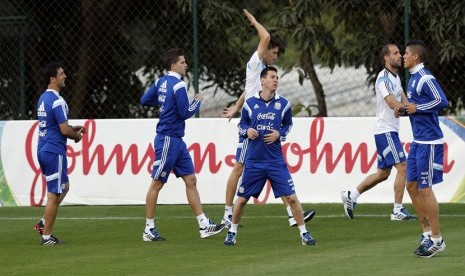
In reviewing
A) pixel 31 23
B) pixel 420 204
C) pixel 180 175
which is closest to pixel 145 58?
pixel 31 23

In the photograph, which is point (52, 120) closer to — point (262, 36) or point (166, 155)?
point (166, 155)

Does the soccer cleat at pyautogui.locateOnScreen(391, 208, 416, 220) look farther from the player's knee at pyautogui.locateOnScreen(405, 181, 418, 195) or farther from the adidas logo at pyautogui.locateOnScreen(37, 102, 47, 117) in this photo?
the adidas logo at pyautogui.locateOnScreen(37, 102, 47, 117)

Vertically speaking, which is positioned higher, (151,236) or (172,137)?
(172,137)

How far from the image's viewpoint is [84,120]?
1877 cm

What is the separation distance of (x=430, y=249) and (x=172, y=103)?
3627mm

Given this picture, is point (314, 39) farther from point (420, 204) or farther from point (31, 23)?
point (420, 204)

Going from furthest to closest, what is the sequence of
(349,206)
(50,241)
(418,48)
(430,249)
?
1. (349,206)
2. (50,241)
3. (418,48)
4. (430,249)

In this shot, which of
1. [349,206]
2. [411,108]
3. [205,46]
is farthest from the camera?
[205,46]

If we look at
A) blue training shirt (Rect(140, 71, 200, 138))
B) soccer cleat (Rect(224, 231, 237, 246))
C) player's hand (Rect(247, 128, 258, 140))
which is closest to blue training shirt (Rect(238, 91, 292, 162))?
player's hand (Rect(247, 128, 258, 140))

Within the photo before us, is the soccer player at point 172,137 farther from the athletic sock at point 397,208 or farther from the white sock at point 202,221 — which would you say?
the athletic sock at point 397,208

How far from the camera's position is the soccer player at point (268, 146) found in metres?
13.3

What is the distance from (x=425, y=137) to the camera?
1235 centimetres

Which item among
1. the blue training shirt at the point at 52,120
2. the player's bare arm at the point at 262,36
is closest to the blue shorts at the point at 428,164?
the player's bare arm at the point at 262,36

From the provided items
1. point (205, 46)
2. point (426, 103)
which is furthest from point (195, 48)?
point (426, 103)
